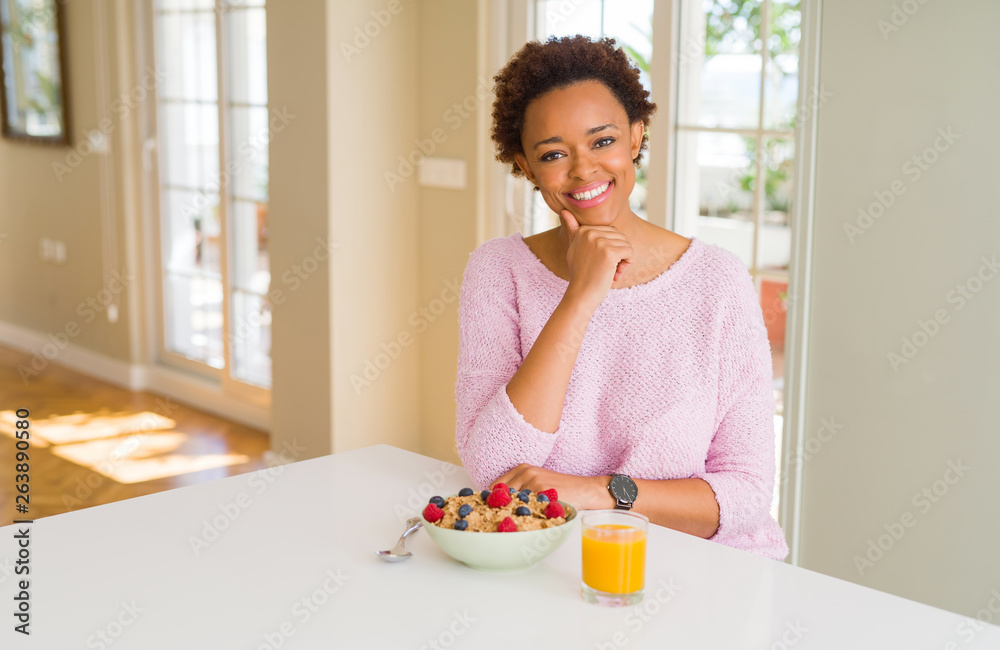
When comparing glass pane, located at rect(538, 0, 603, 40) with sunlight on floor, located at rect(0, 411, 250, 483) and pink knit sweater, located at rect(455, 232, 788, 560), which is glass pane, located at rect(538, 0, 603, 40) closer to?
pink knit sweater, located at rect(455, 232, 788, 560)

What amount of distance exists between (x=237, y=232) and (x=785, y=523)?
282 centimetres

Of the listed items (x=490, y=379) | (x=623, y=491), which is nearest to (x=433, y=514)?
(x=623, y=491)

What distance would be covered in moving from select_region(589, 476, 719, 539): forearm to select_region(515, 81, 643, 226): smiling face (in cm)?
45

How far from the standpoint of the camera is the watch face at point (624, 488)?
139 cm

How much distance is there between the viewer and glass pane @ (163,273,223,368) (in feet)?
15.3

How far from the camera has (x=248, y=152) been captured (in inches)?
167

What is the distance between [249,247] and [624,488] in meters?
3.29

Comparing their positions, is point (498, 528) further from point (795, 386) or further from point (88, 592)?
point (795, 386)

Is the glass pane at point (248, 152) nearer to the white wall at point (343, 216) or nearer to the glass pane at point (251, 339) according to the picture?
the glass pane at point (251, 339)

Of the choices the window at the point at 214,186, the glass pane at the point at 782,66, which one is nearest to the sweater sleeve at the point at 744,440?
the glass pane at the point at 782,66

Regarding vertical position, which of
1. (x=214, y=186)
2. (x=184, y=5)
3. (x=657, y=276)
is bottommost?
(x=657, y=276)

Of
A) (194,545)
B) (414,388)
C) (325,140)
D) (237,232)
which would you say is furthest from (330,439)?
(194,545)

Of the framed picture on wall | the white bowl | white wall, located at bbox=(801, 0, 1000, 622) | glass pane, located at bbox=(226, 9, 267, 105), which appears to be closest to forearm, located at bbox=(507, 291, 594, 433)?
the white bowl

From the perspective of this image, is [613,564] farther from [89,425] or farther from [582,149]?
[89,425]
